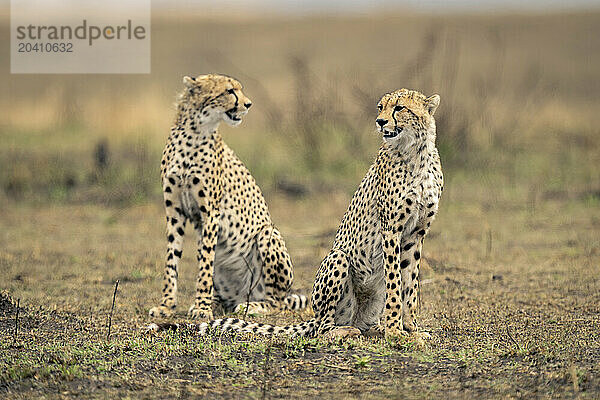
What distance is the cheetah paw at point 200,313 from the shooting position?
5355 millimetres

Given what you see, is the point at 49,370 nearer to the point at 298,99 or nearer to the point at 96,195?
the point at 96,195

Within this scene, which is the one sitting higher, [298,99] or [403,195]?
[298,99]

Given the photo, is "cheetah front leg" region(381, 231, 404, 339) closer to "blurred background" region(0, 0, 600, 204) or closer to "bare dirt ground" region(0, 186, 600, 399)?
"bare dirt ground" region(0, 186, 600, 399)

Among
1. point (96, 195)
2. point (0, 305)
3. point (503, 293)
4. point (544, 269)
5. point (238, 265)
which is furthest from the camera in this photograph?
point (96, 195)

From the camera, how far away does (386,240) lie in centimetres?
464

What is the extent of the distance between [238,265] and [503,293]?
175 cm

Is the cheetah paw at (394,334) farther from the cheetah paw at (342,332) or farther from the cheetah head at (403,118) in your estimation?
the cheetah head at (403,118)

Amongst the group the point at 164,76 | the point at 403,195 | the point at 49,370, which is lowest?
the point at 49,370

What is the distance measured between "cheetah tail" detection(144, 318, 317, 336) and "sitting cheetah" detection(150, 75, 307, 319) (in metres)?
0.46

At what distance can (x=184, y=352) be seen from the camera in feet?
14.3

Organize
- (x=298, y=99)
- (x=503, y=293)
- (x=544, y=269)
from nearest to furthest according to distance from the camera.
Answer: (x=503, y=293) → (x=544, y=269) → (x=298, y=99)

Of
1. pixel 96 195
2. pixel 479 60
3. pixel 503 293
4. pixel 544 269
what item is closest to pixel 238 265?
pixel 503 293

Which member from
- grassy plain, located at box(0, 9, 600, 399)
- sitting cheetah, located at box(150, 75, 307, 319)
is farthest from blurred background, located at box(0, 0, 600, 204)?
sitting cheetah, located at box(150, 75, 307, 319)

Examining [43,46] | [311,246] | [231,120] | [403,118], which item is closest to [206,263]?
[231,120]
